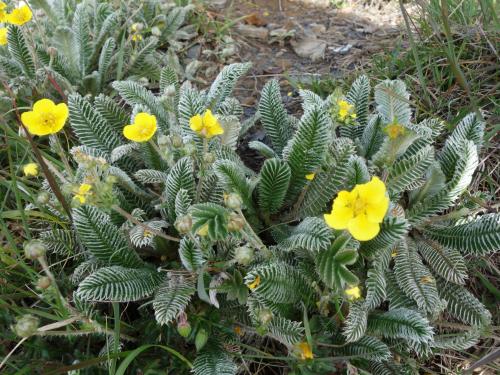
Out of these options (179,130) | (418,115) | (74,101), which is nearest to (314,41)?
(418,115)

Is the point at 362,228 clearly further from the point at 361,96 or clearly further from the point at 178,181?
the point at 361,96

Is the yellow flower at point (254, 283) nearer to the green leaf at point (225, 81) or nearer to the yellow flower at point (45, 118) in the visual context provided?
the yellow flower at point (45, 118)

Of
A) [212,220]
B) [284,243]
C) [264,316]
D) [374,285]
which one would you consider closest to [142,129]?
[212,220]

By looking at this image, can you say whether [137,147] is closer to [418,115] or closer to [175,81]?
[175,81]

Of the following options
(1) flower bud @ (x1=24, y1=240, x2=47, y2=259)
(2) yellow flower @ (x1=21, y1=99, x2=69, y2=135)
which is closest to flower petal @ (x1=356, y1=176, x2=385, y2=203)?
(1) flower bud @ (x1=24, y1=240, x2=47, y2=259)

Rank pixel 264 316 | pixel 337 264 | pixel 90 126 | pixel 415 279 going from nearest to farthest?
1. pixel 264 316
2. pixel 337 264
3. pixel 415 279
4. pixel 90 126

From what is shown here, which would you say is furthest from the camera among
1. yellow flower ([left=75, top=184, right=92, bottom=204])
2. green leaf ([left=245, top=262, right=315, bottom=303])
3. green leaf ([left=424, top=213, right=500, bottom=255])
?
green leaf ([left=424, top=213, right=500, bottom=255])

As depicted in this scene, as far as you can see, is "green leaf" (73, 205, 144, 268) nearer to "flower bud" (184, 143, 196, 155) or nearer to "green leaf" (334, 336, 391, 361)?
"flower bud" (184, 143, 196, 155)
